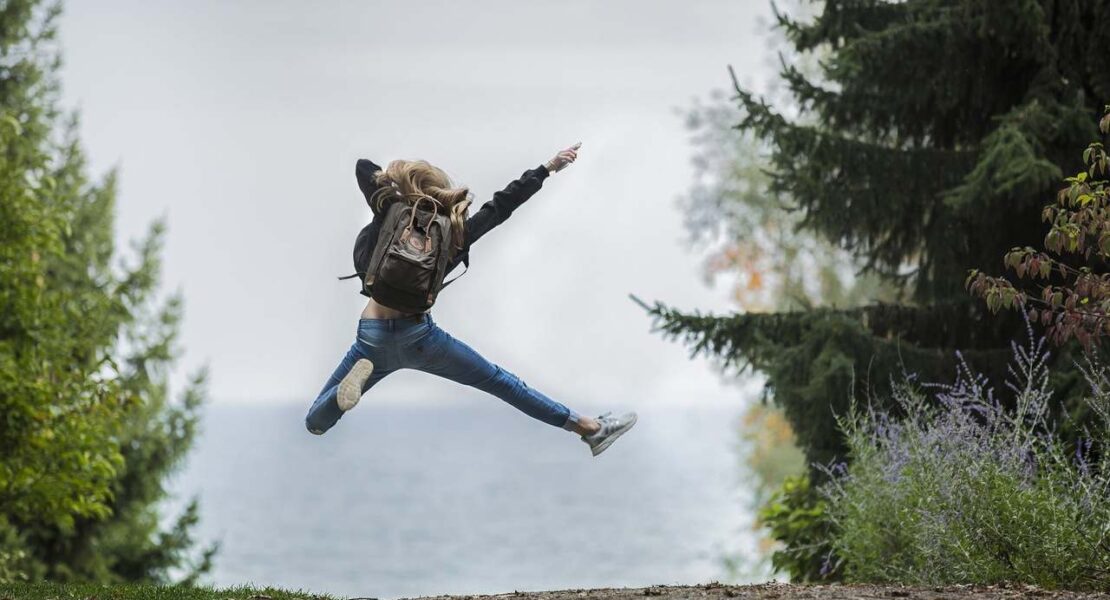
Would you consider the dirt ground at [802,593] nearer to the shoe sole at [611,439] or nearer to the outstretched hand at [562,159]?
the shoe sole at [611,439]

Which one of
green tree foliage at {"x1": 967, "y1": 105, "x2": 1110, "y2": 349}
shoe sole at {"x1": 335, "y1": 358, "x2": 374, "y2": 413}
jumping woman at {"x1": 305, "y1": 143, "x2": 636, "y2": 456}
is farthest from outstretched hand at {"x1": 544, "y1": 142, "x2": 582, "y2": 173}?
green tree foliage at {"x1": 967, "y1": 105, "x2": 1110, "y2": 349}

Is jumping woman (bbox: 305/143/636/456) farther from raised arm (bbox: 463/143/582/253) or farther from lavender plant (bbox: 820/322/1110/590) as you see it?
lavender plant (bbox: 820/322/1110/590)

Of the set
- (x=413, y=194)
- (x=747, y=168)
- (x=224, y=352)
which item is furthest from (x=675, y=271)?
(x=413, y=194)

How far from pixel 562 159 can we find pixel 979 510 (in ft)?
10.7

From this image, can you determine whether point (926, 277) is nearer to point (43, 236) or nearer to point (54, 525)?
point (43, 236)

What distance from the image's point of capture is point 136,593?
23.5ft

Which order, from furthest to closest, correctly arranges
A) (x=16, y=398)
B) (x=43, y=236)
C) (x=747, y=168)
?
(x=747, y=168)
(x=43, y=236)
(x=16, y=398)

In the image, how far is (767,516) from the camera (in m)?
10.6

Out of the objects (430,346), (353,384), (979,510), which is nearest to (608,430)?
(430,346)

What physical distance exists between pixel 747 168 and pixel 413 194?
52.0 feet

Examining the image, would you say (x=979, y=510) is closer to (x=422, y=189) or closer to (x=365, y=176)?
(x=422, y=189)

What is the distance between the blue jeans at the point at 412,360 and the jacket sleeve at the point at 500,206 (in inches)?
20.2

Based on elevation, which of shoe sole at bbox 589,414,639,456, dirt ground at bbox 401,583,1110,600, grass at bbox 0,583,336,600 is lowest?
dirt ground at bbox 401,583,1110,600

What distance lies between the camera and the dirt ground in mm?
6320
